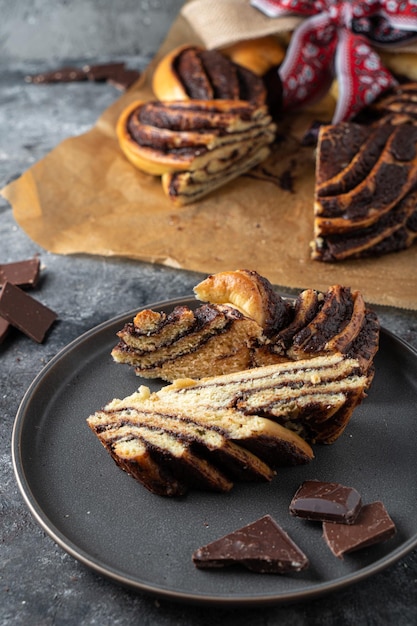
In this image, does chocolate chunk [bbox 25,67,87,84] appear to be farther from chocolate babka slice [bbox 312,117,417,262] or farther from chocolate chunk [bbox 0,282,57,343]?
chocolate chunk [bbox 0,282,57,343]

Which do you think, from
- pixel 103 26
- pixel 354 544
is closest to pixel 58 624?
pixel 354 544

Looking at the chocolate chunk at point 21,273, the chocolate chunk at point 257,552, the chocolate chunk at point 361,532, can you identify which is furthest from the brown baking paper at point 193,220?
the chocolate chunk at point 257,552

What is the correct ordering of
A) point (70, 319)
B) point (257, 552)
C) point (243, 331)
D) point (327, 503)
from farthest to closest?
point (70, 319) → point (243, 331) → point (327, 503) → point (257, 552)

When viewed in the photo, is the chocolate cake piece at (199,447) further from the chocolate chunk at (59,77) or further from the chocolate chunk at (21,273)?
the chocolate chunk at (59,77)

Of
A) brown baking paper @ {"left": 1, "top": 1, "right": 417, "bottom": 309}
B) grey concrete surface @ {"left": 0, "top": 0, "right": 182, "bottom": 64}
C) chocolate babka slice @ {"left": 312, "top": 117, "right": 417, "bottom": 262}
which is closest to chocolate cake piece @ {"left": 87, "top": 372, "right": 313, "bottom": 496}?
brown baking paper @ {"left": 1, "top": 1, "right": 417, "bottom": 309}

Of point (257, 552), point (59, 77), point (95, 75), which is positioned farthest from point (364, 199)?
point (59, 77)

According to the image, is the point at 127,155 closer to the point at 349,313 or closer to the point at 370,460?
the point at 349,313

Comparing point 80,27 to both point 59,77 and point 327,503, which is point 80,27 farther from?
point 327,503
